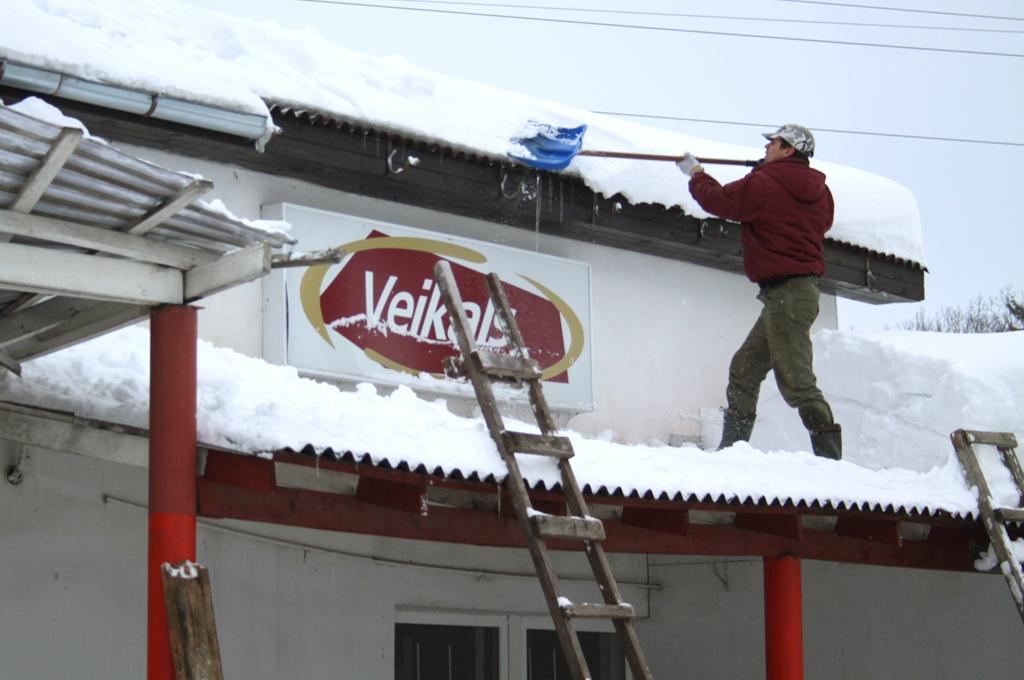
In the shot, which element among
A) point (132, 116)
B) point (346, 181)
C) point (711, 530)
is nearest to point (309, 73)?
point (346, 181)

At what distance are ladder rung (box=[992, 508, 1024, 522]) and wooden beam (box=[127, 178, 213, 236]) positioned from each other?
546cm

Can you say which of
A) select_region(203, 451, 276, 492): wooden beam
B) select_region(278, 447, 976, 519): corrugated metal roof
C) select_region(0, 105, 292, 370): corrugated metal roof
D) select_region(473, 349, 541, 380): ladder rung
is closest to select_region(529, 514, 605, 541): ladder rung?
select_region(278, 447, 976, 519): corrugated metal roof

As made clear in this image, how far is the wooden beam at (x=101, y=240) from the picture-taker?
5355mm

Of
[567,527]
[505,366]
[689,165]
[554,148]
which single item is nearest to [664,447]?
[689,165]

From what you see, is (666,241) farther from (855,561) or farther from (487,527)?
(487,527)

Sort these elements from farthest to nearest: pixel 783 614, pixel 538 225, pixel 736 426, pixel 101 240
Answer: pixel 538 225, pixel 736 426, pixel 783 614, pixel 101 240

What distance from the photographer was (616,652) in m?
11.0

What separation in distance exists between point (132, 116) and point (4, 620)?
2693mm

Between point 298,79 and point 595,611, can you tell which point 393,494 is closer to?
point 595,611

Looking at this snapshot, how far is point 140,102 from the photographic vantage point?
7.88 meters

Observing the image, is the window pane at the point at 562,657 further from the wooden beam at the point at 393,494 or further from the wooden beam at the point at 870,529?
the wooden beam at the point at 393,494

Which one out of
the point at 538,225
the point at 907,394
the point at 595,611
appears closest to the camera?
the point at 595,611

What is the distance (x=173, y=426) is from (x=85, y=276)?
0.70 meters

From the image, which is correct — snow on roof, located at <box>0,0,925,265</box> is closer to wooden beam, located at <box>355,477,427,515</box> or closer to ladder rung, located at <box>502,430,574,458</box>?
wooden beam, located at <box>355,477,427,515</box>
